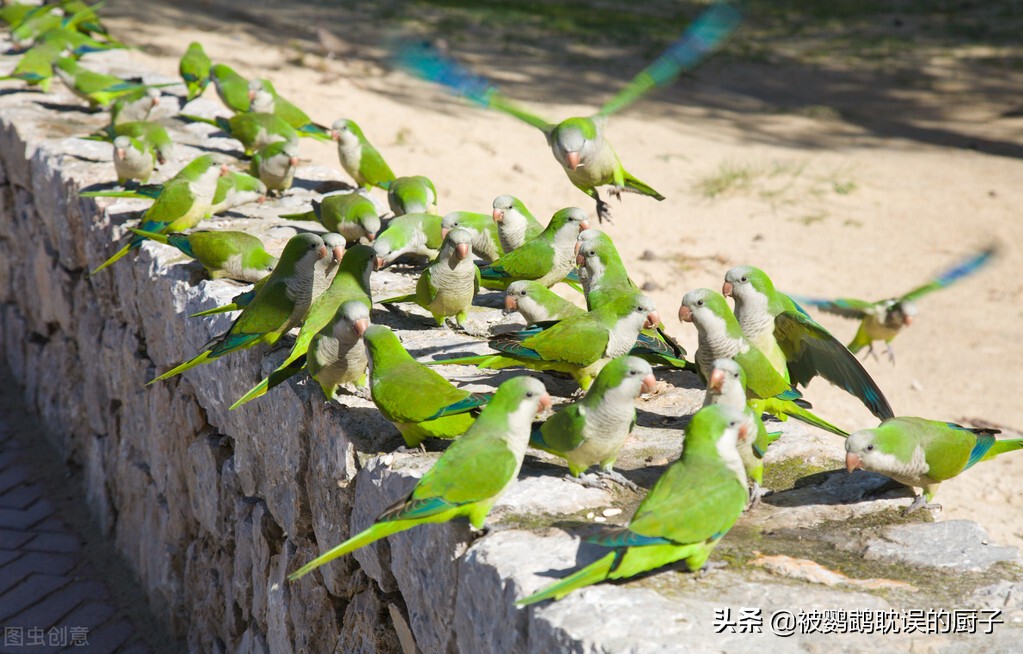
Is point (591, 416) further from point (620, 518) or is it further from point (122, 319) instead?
point (122, 319)

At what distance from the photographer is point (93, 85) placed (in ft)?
21.2

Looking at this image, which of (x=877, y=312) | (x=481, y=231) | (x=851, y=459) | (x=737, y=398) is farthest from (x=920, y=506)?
(x=877, y=312)

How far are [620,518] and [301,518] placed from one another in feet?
3.89

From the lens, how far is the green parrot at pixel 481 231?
4.14 meters

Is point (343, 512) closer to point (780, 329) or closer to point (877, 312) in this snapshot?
point (780, 329)

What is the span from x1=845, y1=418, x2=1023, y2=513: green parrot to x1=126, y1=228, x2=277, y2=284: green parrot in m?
2.40

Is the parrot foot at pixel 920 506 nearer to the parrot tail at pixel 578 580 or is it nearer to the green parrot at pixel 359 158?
the parrot tail at pixel 578 580

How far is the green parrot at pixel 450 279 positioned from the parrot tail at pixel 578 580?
62.3 inches

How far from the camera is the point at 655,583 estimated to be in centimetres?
221

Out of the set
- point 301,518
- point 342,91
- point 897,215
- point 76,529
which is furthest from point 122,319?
point 897,215

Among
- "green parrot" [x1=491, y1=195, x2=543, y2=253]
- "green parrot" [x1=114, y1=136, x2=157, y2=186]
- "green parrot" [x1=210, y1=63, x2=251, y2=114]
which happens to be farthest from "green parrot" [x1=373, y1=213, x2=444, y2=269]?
"green parrot" [x1=210, y1=63, x2=251, y2=114]

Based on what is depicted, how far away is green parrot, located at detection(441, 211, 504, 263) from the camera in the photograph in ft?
Answer: 13.6

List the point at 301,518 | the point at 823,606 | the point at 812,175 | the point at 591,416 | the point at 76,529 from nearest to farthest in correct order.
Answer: the point at 823,606 → the point at 591,416 → the point at 301,518 → the point at 76,529 → the point at 812,175

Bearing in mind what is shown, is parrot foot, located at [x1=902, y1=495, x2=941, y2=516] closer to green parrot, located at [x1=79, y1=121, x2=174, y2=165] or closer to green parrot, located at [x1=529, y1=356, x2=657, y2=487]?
green parrot, located at [x1=529, y1=356, x2=657, y2=487]
